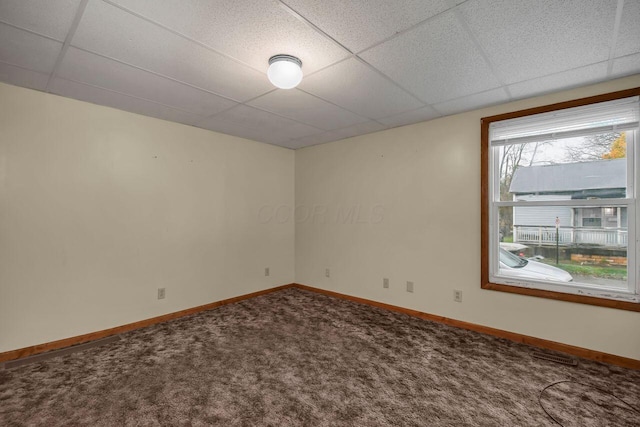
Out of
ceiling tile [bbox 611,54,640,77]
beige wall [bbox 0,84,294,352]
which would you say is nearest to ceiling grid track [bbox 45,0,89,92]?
beige wall [bbox 0,84,294,352]

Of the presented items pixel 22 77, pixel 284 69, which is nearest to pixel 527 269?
pixel 284 69

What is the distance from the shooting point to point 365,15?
1.62 meters

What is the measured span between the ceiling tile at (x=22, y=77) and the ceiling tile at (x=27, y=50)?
0.10 m

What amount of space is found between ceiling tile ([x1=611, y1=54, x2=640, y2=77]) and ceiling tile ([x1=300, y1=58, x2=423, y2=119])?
4.93 ft

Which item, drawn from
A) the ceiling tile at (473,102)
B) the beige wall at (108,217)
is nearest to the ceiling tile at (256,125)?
the beige wall at (108,217)

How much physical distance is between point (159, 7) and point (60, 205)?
2.33m

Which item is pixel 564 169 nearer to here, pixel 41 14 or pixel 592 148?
pixel 592 148

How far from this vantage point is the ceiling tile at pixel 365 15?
1.53m

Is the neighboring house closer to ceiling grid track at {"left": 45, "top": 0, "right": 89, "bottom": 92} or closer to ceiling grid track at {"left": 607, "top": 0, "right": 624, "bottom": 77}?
ceiling grid track at {"left": 607, "top": 0, "right": 624, "bottom": 77}

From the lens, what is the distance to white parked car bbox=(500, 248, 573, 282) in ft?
9.11

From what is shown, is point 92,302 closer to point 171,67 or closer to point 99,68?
point 99,68

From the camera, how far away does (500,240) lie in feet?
10.1

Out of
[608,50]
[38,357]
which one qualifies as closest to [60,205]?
[38,357]

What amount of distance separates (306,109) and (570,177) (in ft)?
9.15
